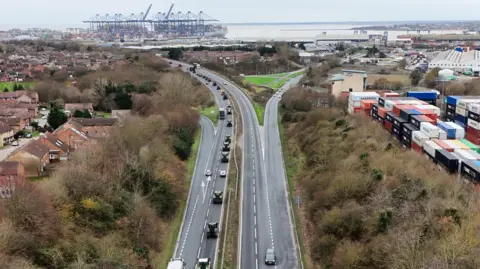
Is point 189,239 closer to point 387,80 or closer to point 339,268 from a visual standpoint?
point 339,268

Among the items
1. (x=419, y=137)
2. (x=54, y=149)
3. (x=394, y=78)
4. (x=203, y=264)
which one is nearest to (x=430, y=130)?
(x=419, y=137)

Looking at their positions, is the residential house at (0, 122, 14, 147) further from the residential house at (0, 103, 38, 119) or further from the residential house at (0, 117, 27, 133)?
the residential house at (0, 103, 38, 119)

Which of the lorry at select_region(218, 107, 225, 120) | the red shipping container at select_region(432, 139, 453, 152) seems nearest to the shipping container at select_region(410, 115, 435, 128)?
the red shipping container at select_region(432, 139, 453, 152)

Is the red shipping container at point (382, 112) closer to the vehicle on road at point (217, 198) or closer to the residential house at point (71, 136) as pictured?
the vehicle on road at point (217, 198)

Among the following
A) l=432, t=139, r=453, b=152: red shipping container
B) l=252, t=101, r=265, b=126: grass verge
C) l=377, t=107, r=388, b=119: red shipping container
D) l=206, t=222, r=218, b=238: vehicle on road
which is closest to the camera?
l=206, t=222, r=218, b=238: vehicle on road

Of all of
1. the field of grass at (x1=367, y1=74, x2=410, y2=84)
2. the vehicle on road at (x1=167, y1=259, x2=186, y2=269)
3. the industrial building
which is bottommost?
the vehicle on road at (x1=167, y1=259, x2=186, y2=269)
